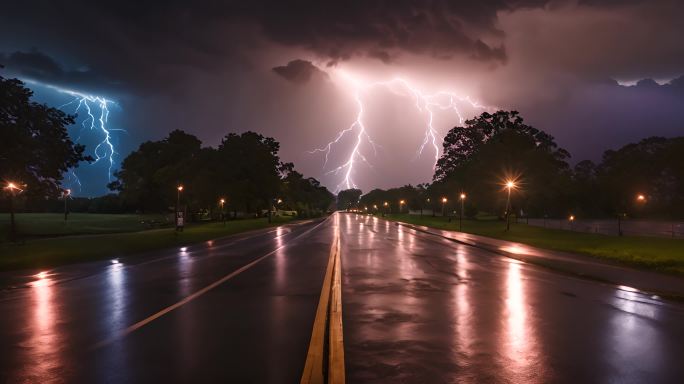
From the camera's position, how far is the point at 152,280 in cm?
1349

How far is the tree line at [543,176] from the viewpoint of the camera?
6994 cm

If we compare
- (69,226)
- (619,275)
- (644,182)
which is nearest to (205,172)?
(69,226)

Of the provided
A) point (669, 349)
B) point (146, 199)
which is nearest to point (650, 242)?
point (669, 349)

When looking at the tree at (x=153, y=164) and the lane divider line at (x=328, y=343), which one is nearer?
the lane divider line at (x=328, y=343)

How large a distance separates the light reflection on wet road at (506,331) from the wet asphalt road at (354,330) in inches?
1.1

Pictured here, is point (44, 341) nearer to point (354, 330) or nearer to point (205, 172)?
point (354, 330)

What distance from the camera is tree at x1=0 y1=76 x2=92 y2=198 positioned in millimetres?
27547

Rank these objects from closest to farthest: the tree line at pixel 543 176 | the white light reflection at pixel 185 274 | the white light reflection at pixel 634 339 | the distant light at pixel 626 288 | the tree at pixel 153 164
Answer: the white light reflection at pixel 634 339
the white light reflection at pixel 185 274
the distant light at pixel 626 288
the tree line at pixel 543 176
the tree at pixel 153 164

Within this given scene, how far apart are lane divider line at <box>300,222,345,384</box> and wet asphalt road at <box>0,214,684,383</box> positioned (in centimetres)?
14

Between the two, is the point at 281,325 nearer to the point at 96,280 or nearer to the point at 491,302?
the point at 491,302

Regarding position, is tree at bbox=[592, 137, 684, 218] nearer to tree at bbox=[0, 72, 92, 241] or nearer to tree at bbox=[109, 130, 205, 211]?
tree at bbox=[109, 130, 205, 211]

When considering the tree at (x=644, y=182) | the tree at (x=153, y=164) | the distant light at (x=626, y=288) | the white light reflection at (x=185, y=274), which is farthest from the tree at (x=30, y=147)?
the tree at (x=644, y=182)

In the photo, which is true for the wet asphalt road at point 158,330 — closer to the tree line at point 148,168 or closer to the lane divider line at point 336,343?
the lane divider line at point 336,343

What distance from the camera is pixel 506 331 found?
748cm
